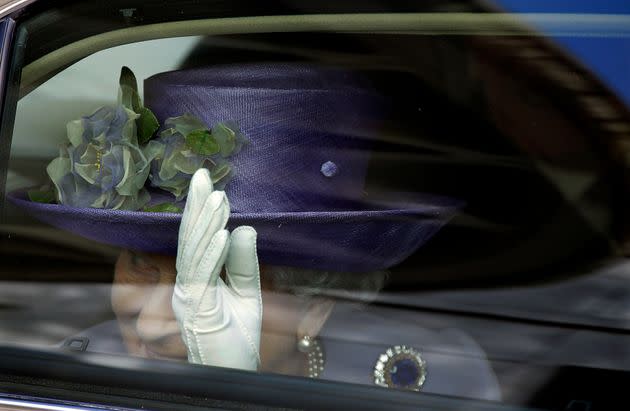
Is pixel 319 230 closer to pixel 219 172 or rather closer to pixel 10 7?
pixel 219 172

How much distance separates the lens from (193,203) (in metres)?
1.56

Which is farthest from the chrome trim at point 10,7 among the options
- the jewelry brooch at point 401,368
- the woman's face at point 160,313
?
the jewelry brooch at point 401,368

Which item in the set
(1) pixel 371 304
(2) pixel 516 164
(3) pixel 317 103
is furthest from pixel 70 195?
(2) pixel 516 164

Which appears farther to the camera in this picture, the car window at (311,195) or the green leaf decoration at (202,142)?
the green leaf decoration at (202,142)

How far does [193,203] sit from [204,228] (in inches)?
2.2

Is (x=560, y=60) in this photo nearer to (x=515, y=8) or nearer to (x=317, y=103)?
(x=515, y=8)

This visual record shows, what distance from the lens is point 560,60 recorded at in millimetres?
1488

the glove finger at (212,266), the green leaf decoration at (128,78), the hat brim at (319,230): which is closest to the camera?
the glove finger at (212,266)

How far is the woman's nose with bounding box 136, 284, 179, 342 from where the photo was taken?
161 cm

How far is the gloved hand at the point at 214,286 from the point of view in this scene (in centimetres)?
152

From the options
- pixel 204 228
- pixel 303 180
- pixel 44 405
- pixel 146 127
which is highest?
pixel 146 127

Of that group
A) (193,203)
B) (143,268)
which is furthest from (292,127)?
(143,268)

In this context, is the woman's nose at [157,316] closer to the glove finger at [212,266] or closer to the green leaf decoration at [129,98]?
the glove finger at [212,266]

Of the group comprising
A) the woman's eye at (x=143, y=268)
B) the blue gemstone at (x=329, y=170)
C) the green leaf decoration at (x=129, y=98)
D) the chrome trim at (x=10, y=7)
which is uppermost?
the chrome trim at (x=10, y=7)
